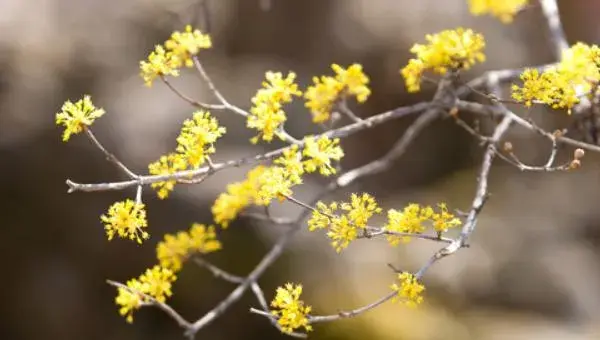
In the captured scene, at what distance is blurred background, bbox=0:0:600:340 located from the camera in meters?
2.12

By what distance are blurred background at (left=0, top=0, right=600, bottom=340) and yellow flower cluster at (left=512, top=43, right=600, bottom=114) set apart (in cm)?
105

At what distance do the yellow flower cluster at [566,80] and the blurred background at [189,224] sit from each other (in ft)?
3.45

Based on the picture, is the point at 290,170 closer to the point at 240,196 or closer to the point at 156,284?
the point at 240,196

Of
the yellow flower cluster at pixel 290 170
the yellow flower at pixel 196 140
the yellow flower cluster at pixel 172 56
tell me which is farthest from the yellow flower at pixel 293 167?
the yellow flower cluster at pixel 172 56

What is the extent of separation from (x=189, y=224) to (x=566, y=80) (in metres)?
1.49

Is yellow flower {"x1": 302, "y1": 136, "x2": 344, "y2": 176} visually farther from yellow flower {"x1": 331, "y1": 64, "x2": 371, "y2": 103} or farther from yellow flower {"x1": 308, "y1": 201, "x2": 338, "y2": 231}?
yellow flower {"x1": 331, "y1": 64, "x2": 371, "y2": 103}

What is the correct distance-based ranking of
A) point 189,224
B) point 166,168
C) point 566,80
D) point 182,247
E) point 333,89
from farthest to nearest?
point 189,224
point 182,247
point 333,89
point 166,168
point 566,80

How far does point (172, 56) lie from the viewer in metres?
1.12

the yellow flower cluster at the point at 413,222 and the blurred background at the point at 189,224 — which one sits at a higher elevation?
the blurred background at the point at 189,224

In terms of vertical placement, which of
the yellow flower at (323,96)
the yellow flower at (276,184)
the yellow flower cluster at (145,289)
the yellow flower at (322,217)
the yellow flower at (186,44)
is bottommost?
the yellow flower cluster at (145,289)

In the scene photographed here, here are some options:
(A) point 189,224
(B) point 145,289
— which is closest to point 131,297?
(B) point 145,289

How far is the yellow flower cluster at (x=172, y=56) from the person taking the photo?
1.10m

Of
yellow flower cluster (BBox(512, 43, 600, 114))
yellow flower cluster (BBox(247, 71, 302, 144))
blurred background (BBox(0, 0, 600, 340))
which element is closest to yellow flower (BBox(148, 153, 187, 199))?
yellow flower cluster (BBox(247, 71, 302, 144))

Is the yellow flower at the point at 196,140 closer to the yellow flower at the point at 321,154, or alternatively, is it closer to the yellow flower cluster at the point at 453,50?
the yellow flower at the point at 321,154
